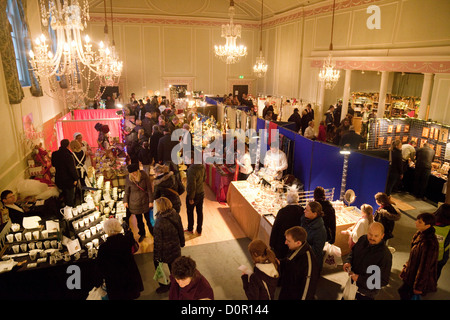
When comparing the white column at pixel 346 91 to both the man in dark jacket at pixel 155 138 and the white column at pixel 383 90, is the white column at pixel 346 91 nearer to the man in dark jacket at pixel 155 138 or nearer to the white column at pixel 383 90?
the white column at pixel 383 90

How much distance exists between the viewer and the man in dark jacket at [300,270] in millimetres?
2496

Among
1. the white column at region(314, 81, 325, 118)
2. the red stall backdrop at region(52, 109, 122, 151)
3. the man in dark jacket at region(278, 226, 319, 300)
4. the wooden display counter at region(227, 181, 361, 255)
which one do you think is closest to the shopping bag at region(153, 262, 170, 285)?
the wooden display counter at region(227, 181, 361, 255)

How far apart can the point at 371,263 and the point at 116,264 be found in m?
2.37

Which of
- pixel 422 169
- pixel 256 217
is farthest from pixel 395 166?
pixel 256 217

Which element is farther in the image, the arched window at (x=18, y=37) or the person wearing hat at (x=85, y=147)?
the arched window at (x=18, y=37)

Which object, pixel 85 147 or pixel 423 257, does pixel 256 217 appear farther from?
pixel 85 147

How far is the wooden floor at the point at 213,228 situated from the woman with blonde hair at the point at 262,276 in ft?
8.04

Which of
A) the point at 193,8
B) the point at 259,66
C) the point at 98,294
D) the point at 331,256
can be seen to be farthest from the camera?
the point at 193,8

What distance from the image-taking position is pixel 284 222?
3.34 m

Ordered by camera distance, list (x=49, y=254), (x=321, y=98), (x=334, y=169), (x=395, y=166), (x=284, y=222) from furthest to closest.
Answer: (x=321, y=98), (x=395, y=166), (x=334, y=169), (x=49, y=254), (x=284, y=222)

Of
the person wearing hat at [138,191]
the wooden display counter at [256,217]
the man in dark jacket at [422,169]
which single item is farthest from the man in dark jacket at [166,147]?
the man in dark jacket at [422,169]

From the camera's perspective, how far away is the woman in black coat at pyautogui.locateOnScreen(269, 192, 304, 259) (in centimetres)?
333

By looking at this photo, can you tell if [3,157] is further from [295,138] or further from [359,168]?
[359,168]
